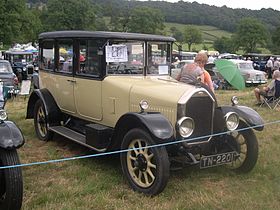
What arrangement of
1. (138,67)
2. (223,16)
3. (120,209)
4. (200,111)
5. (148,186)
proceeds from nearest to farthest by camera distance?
(120,209)
(148,186)
(200,111)
(138,67)
(223,16)

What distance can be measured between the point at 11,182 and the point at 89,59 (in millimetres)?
2684

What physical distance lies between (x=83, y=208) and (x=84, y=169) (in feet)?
4.22

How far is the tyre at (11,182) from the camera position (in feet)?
12.6

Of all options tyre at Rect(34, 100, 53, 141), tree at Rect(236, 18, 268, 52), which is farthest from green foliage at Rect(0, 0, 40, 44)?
tree at Rect(236, 18, 268, 52)

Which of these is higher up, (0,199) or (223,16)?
(223,16)

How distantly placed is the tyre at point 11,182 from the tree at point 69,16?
2095 inches

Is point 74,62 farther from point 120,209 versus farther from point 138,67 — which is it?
point 120,209

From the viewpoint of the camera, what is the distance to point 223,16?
99.1 m

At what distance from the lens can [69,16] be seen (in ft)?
Result: 186

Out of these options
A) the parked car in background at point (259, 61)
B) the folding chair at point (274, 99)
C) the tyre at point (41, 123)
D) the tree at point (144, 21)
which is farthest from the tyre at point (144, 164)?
the tree at point (144, 21)

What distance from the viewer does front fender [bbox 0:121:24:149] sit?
3.92 metres

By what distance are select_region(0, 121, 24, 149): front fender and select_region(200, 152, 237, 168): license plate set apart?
2.10 meters

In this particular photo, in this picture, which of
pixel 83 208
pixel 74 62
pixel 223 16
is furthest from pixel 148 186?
pixel 223 16

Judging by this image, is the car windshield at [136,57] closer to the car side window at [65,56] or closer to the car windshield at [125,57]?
the car windshield at [125,57]
